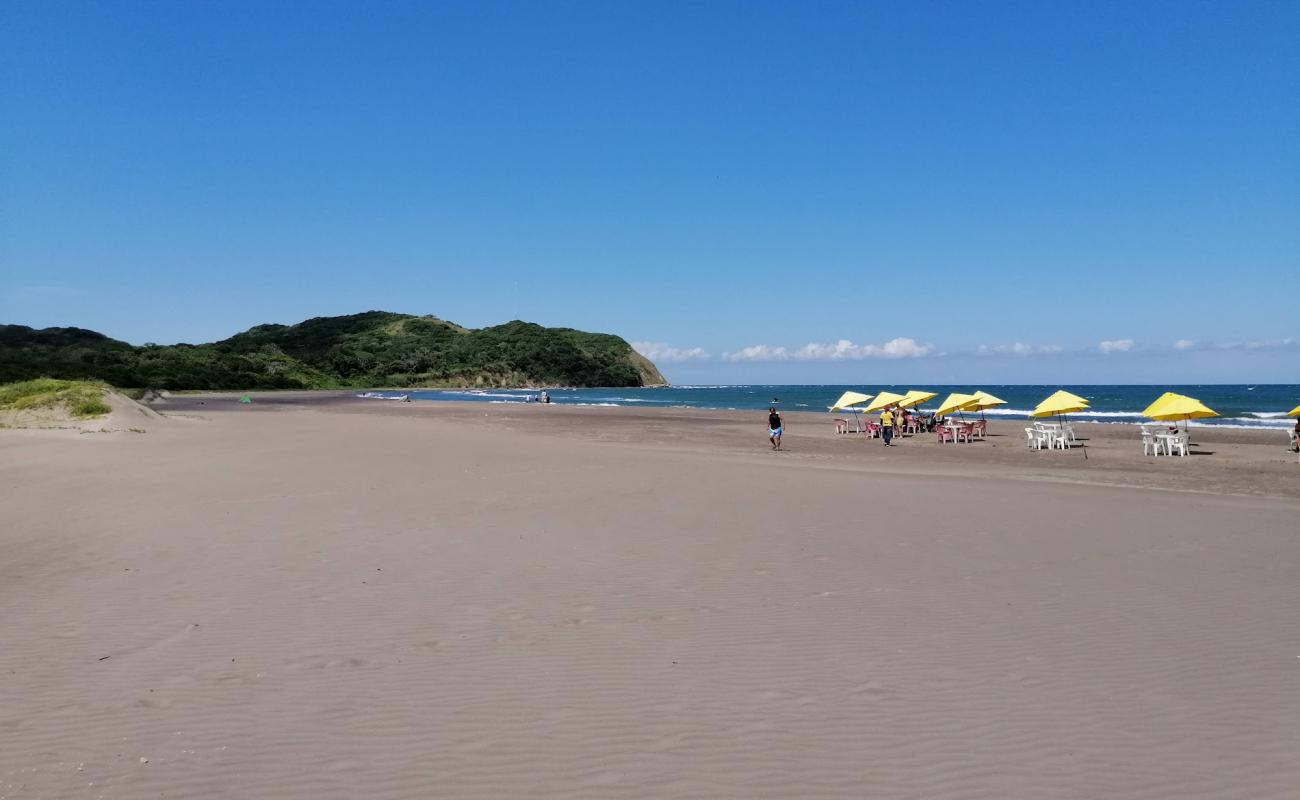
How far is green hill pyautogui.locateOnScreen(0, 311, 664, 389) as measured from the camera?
3319 inches

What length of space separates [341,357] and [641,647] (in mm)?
147680

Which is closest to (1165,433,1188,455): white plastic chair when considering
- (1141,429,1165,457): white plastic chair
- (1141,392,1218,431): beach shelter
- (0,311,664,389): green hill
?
(1141,429,1165,457): white plastic chair

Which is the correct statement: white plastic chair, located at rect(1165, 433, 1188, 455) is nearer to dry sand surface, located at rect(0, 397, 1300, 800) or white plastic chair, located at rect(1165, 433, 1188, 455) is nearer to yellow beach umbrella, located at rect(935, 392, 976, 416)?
yellow beach umbrella, located at rect(935, 392, 976, 416)

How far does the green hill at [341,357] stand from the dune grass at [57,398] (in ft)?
65.1

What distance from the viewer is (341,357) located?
141875mm

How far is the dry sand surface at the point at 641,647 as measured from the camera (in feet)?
12.9

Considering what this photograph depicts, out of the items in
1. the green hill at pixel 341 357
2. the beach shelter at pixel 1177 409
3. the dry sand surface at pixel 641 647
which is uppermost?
the green hill at pixel 341 357

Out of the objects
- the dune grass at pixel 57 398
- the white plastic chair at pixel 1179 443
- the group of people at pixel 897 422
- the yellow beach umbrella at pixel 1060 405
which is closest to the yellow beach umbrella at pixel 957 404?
the group of people at pixel 897 422

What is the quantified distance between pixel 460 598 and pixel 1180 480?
666 inches

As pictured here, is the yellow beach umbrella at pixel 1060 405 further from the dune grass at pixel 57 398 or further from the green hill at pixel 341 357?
the green hill at pixel 341 357

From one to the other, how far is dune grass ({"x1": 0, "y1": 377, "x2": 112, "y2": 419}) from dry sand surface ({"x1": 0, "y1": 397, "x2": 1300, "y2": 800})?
Result: 17.4 meters

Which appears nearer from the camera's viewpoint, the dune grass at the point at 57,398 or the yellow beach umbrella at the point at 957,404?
the dune grass at the point at 57,398

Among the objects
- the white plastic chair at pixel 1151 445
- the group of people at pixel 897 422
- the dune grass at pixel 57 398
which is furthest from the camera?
the group of people at pixel 897 422

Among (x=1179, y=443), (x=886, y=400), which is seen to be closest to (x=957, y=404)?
(x=886, y=400)
